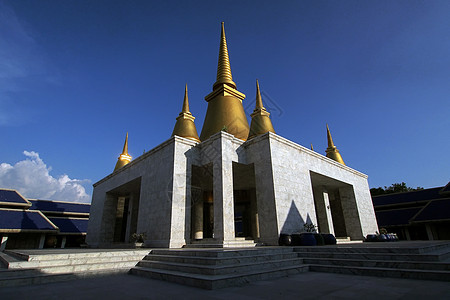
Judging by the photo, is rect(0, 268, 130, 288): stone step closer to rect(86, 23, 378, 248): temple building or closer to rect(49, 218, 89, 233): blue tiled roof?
rect(86, 23, 378, 248): temple building

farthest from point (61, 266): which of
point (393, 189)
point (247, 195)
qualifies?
point (393, 189)

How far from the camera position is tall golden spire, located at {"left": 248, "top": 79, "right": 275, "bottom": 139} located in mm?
17016

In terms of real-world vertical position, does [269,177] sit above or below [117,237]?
above

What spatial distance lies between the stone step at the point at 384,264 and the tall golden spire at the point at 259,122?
1026 centimetres

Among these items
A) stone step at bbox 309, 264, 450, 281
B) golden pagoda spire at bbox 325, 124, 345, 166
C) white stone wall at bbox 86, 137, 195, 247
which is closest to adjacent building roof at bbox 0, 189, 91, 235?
white stone wall at bbox 86, 137, 195, 247

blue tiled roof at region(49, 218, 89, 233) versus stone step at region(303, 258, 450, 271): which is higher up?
blue tiled roof at region(49, 218, 89, 233)

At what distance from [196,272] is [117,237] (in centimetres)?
2060

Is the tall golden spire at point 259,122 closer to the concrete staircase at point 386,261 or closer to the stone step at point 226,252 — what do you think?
the stone step at point 226,252

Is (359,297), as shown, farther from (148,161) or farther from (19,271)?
(148,161)

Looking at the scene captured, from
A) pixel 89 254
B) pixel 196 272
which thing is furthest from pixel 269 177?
pixel 89 254

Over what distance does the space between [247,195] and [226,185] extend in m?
9.92

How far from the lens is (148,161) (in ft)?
53.4

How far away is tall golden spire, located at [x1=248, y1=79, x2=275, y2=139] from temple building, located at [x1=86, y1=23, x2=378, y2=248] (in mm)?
79

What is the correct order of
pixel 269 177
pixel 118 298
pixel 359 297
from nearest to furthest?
pixel 359 297, pixel 118 298, pixel 269 177
